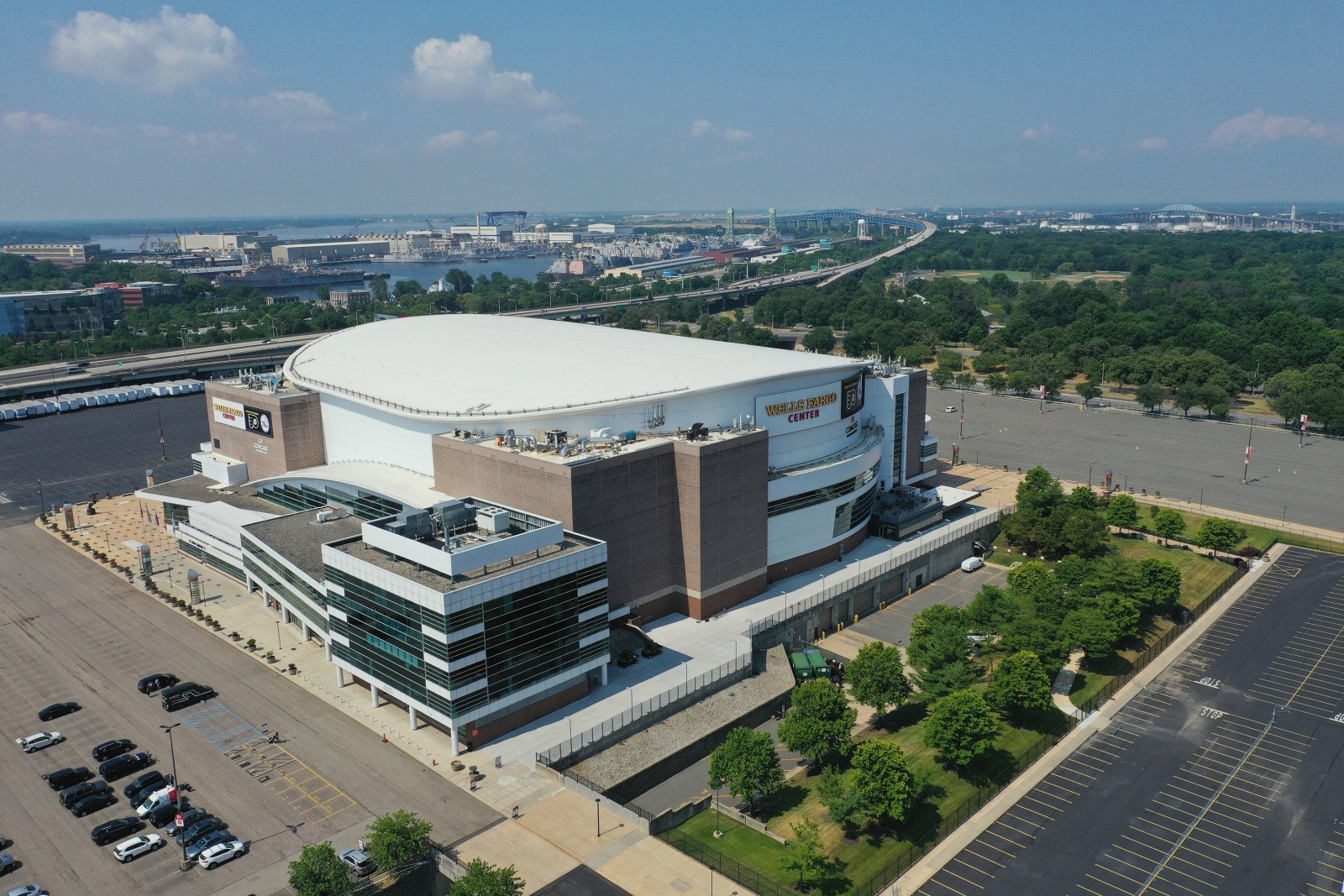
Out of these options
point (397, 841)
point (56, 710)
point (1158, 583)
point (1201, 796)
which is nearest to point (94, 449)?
point (56, 710)

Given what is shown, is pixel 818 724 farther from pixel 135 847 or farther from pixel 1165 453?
pixel 1165 453

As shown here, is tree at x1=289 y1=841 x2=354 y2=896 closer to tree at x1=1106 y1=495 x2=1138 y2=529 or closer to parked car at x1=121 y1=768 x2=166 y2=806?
parked car at x1=121 y1=768 x2=166 y2=806

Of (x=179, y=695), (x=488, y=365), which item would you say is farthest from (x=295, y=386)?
(x=179, y=695)

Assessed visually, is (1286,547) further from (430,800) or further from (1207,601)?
(430,800)

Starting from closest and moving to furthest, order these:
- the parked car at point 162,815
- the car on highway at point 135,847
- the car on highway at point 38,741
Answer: the car on highway at point 135,847 → the parked car at point 162,815 → the car on highway at point 38,741

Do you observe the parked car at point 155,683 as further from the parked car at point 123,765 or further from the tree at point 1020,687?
the tree at point 1020,687

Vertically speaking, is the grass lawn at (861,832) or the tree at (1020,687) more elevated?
the tree at (1020,687)

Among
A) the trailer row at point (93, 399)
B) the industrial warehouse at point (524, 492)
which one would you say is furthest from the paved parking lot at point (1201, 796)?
the trailer row at point (93, 399)
